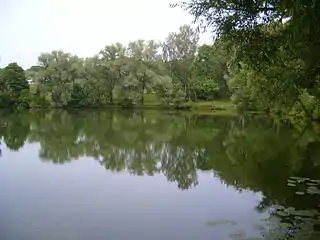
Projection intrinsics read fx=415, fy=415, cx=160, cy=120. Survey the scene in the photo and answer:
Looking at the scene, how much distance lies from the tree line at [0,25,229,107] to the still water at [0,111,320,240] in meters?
32.2

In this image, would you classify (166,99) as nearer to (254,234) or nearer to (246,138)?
(246,138)

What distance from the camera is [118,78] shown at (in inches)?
2186

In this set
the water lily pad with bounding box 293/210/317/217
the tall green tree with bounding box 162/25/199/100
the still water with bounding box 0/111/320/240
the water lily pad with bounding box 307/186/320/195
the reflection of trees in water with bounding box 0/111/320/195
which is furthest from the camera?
the tall green tree with bounding box 162/25/199/100

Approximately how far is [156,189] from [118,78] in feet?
147

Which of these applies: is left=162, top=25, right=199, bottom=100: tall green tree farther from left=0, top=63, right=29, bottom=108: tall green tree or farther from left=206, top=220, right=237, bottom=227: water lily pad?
left=206, top=220, right=237, bottom=227: water lily pad

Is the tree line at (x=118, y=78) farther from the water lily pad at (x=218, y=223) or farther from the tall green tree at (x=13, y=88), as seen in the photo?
the water lily pad at (x=218, y=223)

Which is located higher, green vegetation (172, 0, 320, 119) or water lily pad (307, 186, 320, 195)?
green vegetation (172, 0, 320, 119)

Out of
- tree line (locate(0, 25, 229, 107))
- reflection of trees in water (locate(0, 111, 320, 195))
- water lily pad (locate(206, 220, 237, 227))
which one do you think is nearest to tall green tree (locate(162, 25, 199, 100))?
tree line (locate(0, 25, 229, 107))

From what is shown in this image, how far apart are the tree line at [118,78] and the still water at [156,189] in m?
32.2

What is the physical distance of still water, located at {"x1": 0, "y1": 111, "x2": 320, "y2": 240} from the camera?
8.02 meters

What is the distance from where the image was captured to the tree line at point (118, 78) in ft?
178

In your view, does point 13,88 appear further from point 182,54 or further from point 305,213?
point 305,213

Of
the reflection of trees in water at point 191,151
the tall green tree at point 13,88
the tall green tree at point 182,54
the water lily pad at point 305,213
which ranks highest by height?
the tall green tree at point 182,54

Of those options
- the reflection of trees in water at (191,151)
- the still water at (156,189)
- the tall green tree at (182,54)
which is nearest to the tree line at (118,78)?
the tall green tree at (182,54)
